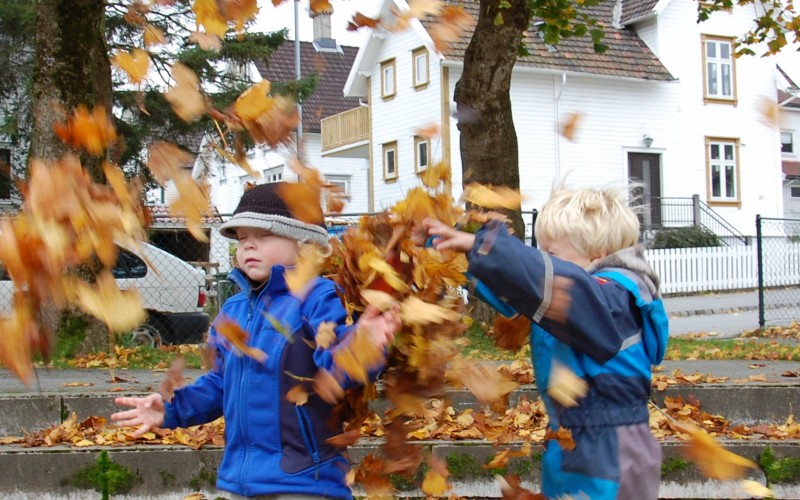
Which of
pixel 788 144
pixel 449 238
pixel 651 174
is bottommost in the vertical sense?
pixel 449 238

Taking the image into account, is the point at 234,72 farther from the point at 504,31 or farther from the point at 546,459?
the point at 546,459

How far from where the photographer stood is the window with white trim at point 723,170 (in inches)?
1127

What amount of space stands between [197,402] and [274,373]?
427 millimetres

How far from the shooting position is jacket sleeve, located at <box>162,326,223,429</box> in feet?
9.87

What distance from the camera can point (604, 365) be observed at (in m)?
2.55

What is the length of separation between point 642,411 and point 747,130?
2891cm

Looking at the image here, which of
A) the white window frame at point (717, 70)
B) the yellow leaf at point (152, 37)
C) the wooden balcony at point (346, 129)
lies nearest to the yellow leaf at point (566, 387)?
the yellow leaf at point (152, 37)

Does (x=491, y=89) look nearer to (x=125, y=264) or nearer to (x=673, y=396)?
(x=673, y=396)

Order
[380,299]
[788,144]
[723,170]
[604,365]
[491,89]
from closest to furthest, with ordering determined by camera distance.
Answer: [380,299]
[604,365]
[491,89]
[723,170]
[788,144]

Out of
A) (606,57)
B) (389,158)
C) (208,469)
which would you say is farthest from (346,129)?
(208,469)

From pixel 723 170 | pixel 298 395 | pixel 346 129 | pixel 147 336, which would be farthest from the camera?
pixel 346 129

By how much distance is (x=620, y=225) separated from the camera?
265 centimetres

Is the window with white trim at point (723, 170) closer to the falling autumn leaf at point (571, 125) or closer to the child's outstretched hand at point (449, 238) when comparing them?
the falling autumn leaf at point (571, 125)

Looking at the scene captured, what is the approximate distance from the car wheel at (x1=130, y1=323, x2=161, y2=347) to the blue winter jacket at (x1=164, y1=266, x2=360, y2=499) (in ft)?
27.7
